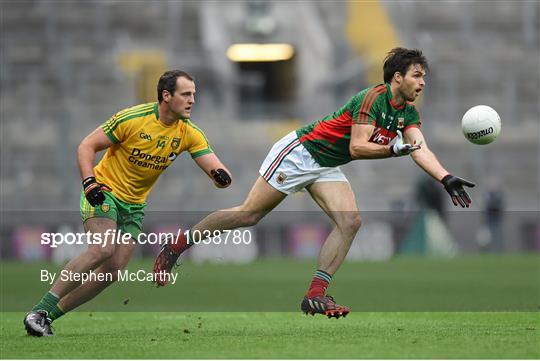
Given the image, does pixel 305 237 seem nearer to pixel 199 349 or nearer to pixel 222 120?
pixel 222 120

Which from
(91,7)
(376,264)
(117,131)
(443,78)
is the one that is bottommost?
(376,264)

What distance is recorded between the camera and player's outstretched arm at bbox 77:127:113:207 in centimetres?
957

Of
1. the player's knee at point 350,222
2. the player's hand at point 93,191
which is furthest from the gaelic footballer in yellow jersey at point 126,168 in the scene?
the player's knee at point 350,222

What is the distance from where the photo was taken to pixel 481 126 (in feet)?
34.4

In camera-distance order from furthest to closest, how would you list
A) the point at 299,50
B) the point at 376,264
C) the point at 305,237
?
the point at 299,50
the point at 305,237
the point at 376,264

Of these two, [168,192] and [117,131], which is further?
[168,192]

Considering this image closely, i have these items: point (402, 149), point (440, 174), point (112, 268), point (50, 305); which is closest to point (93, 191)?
point (112, 268)

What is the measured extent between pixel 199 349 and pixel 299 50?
80.5 feet

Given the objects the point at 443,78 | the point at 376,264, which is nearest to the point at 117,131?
the point at 376,264

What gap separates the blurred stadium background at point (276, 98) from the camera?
26641 mm

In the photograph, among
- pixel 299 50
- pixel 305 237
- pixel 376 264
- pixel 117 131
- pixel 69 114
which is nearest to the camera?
pixel 117 131

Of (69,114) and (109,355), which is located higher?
(69,114)

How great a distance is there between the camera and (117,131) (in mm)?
10047

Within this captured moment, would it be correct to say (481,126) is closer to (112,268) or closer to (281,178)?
(281,178)
